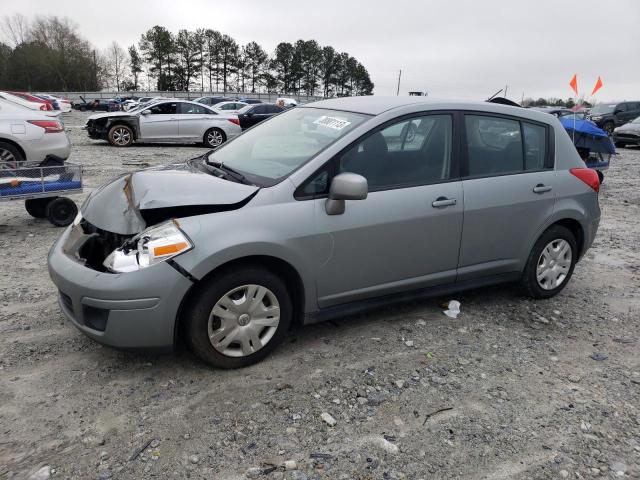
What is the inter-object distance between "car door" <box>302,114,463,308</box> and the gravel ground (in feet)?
1.52

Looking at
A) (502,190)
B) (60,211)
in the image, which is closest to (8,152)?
(60,211)

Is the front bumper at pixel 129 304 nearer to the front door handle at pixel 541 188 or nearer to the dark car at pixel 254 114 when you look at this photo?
the front door handle at pixel 541 188

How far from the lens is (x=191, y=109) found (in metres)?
16.5

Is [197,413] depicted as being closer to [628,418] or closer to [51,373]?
[51,373]

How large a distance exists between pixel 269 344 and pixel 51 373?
4.38ft

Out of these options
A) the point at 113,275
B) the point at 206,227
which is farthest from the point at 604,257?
the point at 113,275

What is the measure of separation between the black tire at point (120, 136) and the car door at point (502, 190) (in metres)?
13.8

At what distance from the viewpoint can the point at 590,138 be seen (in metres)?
10.6

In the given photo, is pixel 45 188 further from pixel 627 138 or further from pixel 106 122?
pixel 627 138

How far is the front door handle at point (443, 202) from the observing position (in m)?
3.69

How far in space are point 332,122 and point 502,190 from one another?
144cm

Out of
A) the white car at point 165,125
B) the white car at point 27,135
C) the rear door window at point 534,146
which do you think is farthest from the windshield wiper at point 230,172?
the white car at point 165,125

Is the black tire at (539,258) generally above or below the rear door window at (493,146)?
below

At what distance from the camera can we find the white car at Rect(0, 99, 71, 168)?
7.29m
